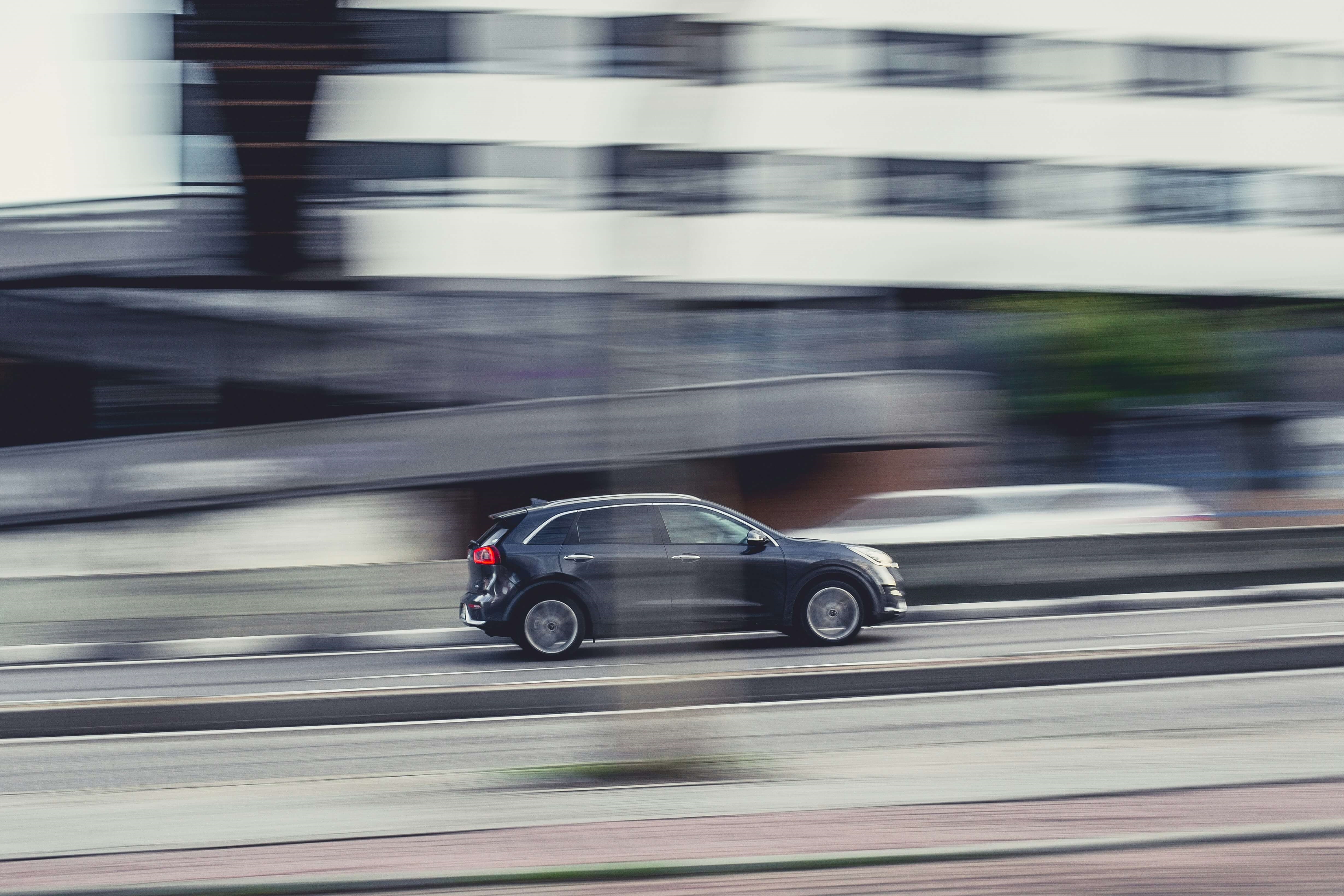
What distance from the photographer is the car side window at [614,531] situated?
12.4 m

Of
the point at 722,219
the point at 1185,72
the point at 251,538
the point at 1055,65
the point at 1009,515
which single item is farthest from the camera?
the point at 1185,72

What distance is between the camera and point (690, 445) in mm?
26391

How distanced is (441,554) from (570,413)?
389 centimetres

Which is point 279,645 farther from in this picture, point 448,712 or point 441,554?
point 441,554

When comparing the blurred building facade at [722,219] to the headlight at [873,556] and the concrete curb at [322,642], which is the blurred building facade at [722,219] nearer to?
the concrete curb at [322,642]

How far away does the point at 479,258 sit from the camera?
28.3m

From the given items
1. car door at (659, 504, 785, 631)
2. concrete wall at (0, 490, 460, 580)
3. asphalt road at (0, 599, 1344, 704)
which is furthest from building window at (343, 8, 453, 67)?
car door at (659, 504, 785, 631)

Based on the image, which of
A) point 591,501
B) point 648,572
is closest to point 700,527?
point 648,572

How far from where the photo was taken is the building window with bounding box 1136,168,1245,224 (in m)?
32.4

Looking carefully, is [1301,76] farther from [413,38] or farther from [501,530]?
[501,530]

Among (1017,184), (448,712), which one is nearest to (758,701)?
(448,712)

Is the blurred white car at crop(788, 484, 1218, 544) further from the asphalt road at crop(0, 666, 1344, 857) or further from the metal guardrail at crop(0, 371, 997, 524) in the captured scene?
the metal guardrail at crop(0, 371, 997, 524)

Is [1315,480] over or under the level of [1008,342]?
under

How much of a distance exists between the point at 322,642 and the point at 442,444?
11.5 meters
